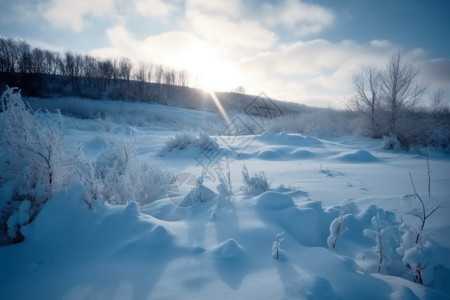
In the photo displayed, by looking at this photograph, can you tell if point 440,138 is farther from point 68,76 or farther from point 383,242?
point 68,76

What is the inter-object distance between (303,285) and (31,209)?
2.69 metres

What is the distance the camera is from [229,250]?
1773 millimetres

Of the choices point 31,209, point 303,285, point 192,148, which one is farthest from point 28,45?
point 303,285

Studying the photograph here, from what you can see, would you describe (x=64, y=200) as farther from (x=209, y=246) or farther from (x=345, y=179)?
(x=345, y=179)

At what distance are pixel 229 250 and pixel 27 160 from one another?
97.8 inches

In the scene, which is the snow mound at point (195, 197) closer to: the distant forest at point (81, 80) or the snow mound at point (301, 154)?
the snow mound at point (301, 154)

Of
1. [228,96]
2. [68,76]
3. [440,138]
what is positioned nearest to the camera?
[440,138]

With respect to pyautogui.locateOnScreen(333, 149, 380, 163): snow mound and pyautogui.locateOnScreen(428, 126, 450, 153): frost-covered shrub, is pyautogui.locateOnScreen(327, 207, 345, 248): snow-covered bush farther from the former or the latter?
pyautogui.locateOnScreen(428, 126, 450, 153): frost-covered shrub

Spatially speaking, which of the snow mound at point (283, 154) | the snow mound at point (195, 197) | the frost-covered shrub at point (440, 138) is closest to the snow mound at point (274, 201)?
the snow mound at point (195, 197)

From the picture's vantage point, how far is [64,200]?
7.36 ft

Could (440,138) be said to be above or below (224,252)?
above

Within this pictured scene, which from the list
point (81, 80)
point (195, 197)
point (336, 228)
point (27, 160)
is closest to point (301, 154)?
point (195, 197)

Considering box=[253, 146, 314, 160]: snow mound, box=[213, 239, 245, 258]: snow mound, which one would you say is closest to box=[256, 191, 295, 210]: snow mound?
box=[213, 239, 245, 258]: snow mound

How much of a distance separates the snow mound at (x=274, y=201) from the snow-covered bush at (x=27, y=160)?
92.2 inches
